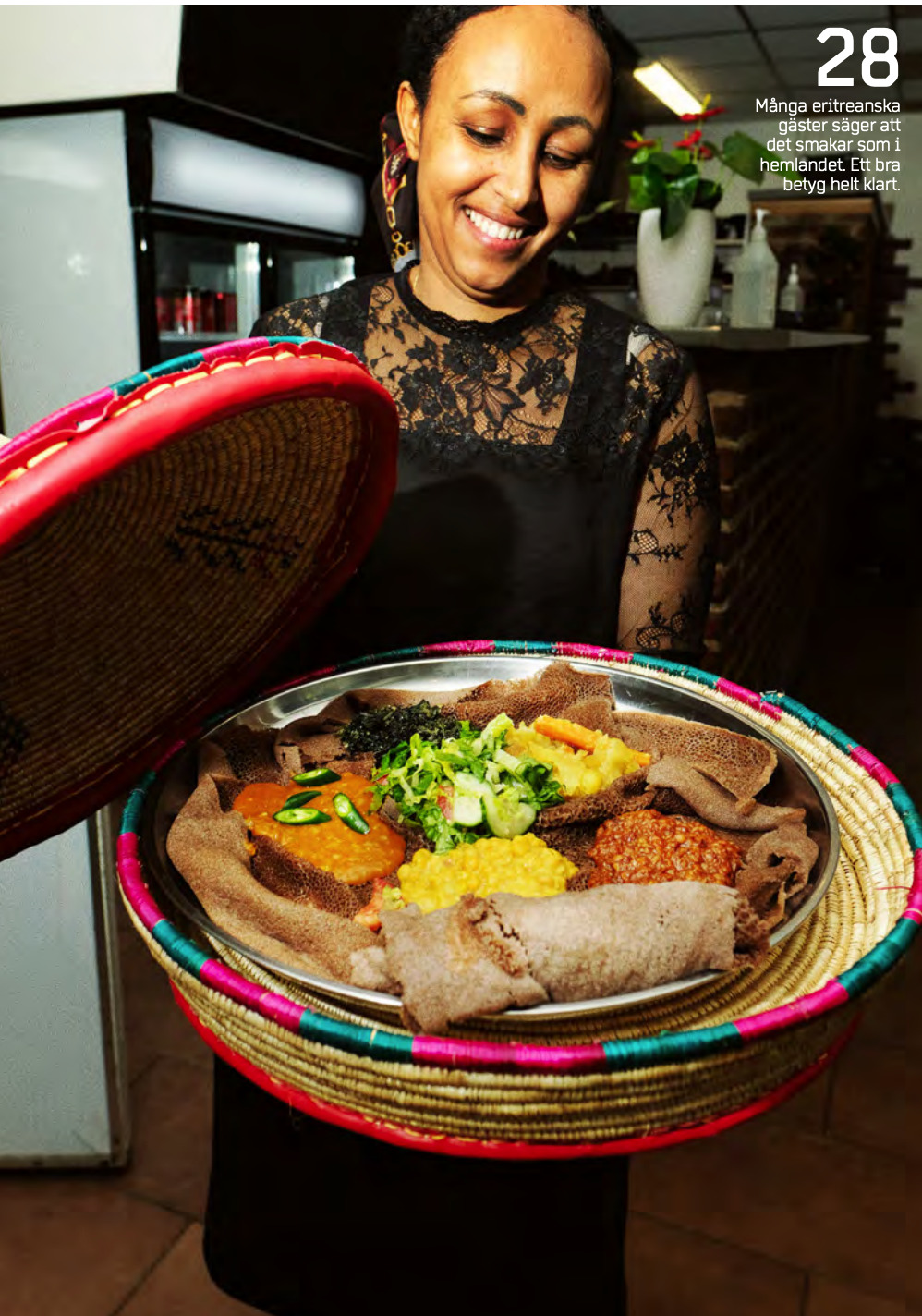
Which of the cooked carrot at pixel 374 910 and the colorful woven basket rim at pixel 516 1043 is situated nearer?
the colorful woven basket rim at pixel 516 1043

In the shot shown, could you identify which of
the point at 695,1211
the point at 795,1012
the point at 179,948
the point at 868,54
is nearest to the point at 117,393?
the point at 179,948

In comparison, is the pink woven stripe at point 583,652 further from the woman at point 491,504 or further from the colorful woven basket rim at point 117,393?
the colorful woven basket rim at point 117,393

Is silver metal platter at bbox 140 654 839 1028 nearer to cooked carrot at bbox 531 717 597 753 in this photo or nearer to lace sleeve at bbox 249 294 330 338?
cooked carrot at bbox 531 717 597 753

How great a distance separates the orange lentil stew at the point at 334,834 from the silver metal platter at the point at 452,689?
0.08 metres

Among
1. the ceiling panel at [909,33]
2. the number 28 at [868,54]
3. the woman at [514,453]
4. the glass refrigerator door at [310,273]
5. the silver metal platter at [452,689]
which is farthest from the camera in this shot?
the number 28 at [868,54]

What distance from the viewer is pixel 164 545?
34.7 inches

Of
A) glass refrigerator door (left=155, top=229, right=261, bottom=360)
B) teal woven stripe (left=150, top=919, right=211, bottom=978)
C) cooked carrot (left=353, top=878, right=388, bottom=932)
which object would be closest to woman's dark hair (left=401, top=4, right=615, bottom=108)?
cooked carrot (left=353, top=878, right=388, bottom=932)

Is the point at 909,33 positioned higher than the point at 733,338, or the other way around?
the point at 909,33

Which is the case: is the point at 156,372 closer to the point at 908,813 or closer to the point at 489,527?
the point at 908,813

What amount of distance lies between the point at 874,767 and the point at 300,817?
587 mm

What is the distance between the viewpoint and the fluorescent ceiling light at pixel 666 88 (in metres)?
7.45

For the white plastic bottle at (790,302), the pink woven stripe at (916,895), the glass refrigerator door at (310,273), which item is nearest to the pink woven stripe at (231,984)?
the pink woven stripe at (916,895)

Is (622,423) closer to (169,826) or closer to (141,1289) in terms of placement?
(169,826)

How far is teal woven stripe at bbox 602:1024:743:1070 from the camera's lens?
0.63 m
